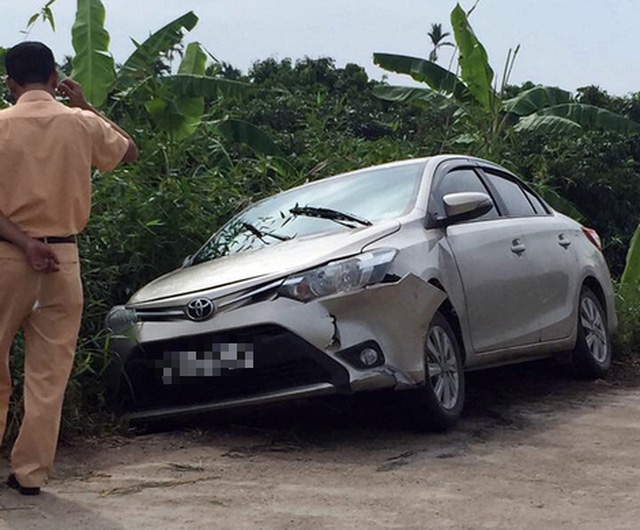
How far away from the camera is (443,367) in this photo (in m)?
5.96

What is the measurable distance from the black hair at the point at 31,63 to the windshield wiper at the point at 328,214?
2158 mm

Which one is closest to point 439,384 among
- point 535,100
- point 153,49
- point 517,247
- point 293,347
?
point 293,347

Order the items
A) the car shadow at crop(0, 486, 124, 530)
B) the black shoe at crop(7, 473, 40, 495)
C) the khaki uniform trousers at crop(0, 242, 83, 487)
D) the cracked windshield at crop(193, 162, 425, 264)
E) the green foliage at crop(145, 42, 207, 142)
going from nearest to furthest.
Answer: the car shadow at crop(0, 486, 124, 530) < the khaki uniform trousers at crop(0, 242, 83, 487) < the black shoe at crop(7, 473, 40, 495) < the cracked windshield at crop(193, 162, 425, 264) < the green foliage at crop(145, 42, 207, 142)

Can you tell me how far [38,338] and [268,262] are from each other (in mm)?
1580

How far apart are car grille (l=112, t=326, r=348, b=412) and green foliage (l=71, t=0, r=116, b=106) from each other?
5495mm

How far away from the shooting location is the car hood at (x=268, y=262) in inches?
223

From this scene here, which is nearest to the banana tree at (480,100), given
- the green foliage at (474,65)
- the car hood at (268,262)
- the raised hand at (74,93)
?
the green foliage at (474,65)

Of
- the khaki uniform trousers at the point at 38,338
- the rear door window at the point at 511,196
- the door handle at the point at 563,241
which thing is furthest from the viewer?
the door handle at the point at 563,241

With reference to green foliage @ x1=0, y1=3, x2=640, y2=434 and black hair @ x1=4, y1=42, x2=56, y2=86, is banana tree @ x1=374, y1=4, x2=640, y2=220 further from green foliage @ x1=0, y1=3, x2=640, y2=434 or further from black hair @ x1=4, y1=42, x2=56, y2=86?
black hair @ x1=4, y1=42, x2=56, y2=86

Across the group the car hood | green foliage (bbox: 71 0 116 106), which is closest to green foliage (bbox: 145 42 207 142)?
green foliage (bbox: 71 0 116 106)

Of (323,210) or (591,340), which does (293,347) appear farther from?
(591,340)

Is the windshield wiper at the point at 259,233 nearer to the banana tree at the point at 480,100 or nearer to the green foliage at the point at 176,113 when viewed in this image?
the green foliage at the point at 176,113

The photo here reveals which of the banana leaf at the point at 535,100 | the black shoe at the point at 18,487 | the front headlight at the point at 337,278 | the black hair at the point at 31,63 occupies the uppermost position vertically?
the banana leaf at the point at 535,100

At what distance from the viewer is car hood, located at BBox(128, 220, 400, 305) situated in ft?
18.6
